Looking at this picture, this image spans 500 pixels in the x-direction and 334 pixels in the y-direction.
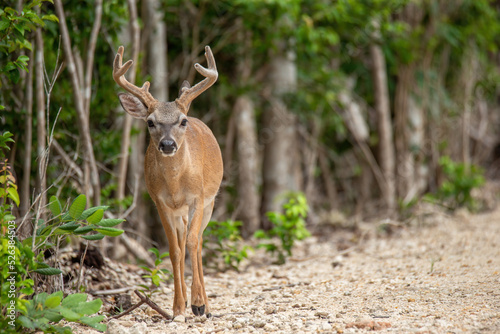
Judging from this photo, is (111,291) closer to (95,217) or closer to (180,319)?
(180,319)

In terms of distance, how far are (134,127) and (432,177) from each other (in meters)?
8.16

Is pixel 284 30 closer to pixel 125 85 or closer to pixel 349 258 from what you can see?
pixel 349 258

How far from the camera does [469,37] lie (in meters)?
14.6

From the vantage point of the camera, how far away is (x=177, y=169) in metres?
5.45

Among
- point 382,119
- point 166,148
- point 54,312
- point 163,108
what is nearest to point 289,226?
point 163,108

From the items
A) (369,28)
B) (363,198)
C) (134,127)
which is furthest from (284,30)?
(363,198)

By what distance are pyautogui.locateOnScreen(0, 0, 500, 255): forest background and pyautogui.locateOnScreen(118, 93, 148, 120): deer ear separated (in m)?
0.73

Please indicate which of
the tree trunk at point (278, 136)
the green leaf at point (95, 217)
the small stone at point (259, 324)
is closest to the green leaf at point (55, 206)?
the green leaf at point (95, 217)

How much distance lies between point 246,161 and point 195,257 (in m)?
6.21

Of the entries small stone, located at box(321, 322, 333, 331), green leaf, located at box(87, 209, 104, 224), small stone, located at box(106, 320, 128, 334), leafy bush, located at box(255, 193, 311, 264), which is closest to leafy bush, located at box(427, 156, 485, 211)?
leafy bush, located at box(255, 193, 311, 264)

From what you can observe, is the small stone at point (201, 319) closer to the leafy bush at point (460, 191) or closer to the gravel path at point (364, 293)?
the gravel path at point (364, 293)

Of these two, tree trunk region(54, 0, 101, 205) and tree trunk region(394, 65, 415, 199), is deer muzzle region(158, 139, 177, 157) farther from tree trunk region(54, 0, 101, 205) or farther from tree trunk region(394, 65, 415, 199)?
tree trunk region(394, 65, 415, 199)

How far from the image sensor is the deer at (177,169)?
17.4 ft

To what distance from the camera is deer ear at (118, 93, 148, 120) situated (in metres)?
5.48
